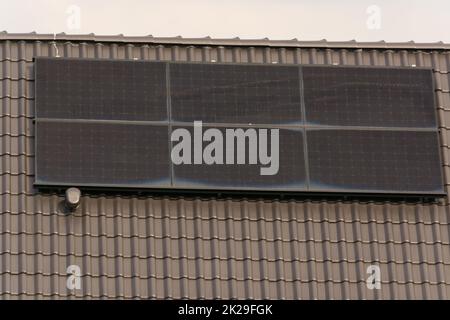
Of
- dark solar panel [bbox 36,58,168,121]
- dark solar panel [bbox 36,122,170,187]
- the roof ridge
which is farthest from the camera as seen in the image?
the roof ridge

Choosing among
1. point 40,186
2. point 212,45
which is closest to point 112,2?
point 212,45

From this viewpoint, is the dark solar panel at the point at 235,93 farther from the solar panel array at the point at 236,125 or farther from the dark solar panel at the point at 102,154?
the dark solar panel at the point at 102,154

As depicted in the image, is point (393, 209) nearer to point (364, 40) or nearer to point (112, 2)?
point (364, 40)

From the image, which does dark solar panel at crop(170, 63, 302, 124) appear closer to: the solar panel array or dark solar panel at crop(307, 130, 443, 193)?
the solar panel array

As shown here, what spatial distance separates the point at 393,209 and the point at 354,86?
234cm

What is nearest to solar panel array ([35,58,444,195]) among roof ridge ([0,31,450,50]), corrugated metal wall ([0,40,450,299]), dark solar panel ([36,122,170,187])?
dark solar panel ([36,122,170,187])

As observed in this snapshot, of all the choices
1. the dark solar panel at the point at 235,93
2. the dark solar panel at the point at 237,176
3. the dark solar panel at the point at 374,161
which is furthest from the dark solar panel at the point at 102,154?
the dark solar panel at the point at 374,161

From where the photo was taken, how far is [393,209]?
3288 cm

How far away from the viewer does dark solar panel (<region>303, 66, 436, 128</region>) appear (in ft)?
109

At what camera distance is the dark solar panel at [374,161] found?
3281cm

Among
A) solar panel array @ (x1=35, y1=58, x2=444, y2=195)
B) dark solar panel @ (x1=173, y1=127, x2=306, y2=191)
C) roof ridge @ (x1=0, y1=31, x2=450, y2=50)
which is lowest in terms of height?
dark solar panel @ (x1=173, y1=127, x2=306, y2=191)

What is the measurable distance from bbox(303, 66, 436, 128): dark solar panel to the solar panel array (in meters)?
0.02

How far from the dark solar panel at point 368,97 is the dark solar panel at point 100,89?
8.76 feet

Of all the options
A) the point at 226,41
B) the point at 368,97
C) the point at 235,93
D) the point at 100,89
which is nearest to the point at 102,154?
the point at 100,89
